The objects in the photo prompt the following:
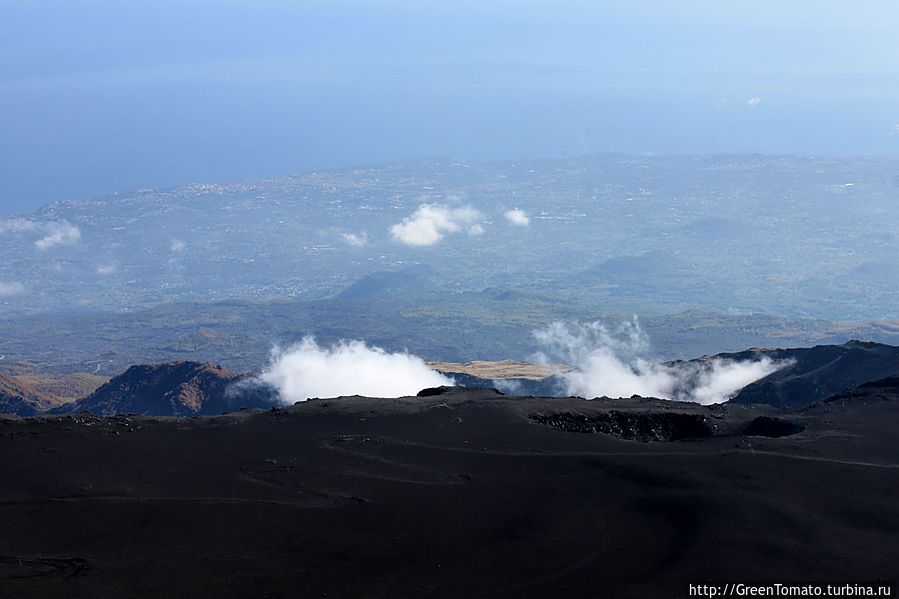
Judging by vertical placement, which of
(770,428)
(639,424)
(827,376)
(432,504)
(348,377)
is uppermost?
(348,377)

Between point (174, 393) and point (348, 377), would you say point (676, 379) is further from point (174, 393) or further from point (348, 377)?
point (174, 393)

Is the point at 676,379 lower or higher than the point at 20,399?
higher

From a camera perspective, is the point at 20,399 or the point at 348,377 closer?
the point at 20,399

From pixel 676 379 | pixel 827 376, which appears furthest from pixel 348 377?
pixel 827 376

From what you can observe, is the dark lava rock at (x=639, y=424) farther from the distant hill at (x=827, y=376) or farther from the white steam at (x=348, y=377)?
the white steam at (x=348, y=377)

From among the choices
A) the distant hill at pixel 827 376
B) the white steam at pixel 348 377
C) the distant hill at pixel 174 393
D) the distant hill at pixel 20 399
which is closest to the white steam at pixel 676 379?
the distant hill at pixel 827 376

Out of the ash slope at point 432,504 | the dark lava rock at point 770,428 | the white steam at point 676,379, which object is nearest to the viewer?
the ash slope at point 432,504

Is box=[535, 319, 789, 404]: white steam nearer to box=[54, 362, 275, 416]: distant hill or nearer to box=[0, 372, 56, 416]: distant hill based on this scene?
box=[54, 362, 275, 416]: distant hill
